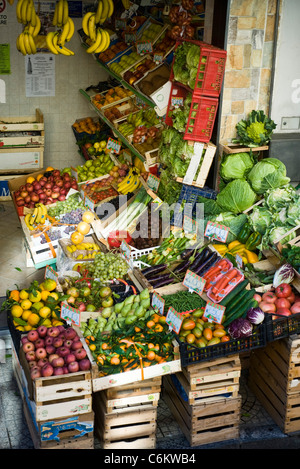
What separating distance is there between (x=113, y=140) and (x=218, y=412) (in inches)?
183

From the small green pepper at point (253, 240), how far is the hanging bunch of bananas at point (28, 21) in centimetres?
285

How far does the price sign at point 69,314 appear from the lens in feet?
14.9

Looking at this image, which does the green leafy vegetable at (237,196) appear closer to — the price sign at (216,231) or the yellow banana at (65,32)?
the price sign at (216,231)

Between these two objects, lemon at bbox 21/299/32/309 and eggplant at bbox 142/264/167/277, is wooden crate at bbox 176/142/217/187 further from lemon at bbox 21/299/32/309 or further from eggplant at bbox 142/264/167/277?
lemon at bbox 21/299/32/309

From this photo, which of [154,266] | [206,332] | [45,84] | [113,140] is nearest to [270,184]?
[154,266]

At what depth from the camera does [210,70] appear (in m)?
5.34

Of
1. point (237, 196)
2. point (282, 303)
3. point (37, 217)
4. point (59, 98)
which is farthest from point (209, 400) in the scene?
point (59, 98)

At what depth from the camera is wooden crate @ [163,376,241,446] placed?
4.44 m

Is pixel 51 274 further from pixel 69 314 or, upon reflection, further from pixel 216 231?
pixel 216 231

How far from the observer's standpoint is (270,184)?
5.45m

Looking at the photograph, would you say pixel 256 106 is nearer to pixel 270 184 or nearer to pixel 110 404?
pixel 270 184

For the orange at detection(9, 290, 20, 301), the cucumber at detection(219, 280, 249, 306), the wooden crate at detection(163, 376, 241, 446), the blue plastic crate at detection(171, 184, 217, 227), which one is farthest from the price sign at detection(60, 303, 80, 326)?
the blue plastic crate at detection(171, 184, 217, 227)

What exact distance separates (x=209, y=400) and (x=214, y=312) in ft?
2.22

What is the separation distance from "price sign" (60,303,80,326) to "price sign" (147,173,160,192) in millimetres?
2295
